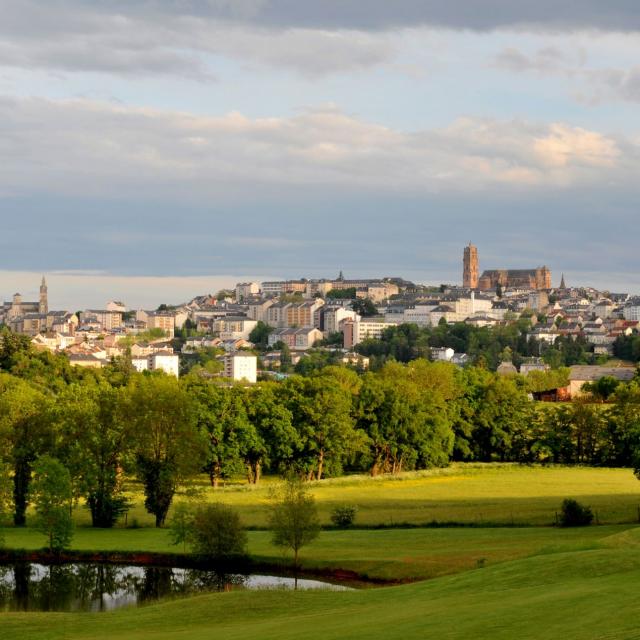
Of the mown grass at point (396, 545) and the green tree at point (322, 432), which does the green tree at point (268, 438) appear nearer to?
the green tree at point (322, 432)

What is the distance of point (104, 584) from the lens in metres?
43.5

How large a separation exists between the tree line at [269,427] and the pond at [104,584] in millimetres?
9474

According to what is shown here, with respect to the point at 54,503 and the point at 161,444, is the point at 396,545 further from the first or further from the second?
the point at 161,444

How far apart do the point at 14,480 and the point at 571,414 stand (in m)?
44.3

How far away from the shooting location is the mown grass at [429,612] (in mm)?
23953

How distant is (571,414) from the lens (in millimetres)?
89750

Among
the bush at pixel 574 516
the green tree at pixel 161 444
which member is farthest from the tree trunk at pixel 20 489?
the bush at pixel 574 516

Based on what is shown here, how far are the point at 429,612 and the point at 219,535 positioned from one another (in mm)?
18244

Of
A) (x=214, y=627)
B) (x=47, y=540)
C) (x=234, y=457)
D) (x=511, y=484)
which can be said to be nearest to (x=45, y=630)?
(x=214, y=627)

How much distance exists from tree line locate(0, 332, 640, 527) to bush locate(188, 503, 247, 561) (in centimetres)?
848

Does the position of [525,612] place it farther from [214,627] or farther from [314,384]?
[314,384]

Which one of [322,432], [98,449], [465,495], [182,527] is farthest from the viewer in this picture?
[322,432]

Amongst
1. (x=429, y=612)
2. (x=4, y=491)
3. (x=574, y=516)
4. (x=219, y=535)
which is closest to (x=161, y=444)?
(x=4, y=491)

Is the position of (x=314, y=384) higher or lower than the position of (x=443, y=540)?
higher
